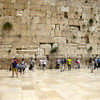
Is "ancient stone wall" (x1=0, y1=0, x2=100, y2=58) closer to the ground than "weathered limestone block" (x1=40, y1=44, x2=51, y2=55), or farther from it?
farther from it

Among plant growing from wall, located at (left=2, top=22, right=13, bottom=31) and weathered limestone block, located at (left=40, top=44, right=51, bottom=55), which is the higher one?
plant growing from wall, located at (left=2, top=22, right=13, bottom=31)

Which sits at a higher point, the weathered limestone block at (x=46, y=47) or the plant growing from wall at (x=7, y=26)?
the plant growing from wall at (x=7, y=26)

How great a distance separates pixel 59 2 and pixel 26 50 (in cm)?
467

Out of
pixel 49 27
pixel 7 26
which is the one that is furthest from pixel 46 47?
pixel 7 26

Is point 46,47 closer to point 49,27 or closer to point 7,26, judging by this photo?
point 49,27

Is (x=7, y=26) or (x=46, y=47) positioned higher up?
(x=7, y=26)

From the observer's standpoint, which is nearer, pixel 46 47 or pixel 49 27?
pixel 46 47

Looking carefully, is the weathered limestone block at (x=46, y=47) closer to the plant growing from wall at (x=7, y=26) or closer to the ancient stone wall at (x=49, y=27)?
the ancient stone wall at (x=49, y=27)

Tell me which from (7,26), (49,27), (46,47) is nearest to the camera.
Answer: (7,26)

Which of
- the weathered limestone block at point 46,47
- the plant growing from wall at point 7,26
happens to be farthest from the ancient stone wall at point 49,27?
the plant growing from wall at point 7,26

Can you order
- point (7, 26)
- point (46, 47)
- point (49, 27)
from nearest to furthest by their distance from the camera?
point (7, 26) < point (46, 47) < point (49, 27)

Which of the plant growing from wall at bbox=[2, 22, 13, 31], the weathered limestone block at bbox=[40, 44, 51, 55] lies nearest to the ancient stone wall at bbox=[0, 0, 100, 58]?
the weathered limestone block at bbox=[40, 44, 51, 55]

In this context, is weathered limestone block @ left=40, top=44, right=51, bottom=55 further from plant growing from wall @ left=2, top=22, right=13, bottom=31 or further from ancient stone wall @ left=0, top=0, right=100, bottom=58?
plant growing from wall @ left=2, top=22, right=13, bottom=31

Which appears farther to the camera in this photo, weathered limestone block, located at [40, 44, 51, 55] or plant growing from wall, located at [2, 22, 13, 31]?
weathered limestone block, located at [40, 44, 51, 55]
